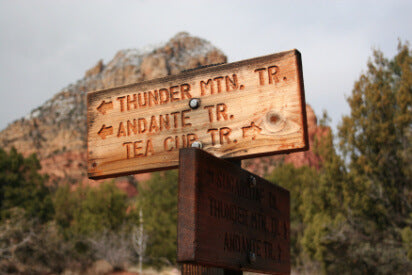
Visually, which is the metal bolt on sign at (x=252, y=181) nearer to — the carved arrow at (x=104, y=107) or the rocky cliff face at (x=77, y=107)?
the carved arrow at (x=104, y=107)

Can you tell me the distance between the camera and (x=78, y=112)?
248 ft

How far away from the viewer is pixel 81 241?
26.5 meters

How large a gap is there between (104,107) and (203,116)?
0.55m

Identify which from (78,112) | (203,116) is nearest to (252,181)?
(203,116)

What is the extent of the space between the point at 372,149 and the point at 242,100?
56.5ft

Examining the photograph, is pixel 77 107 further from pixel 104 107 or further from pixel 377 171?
pixel 104 107

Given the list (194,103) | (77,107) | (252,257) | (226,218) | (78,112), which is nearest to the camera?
(226,218)

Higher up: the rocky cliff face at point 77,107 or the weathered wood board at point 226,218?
the rocky cliff face at point 77,107

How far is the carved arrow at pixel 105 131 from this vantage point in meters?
2.36

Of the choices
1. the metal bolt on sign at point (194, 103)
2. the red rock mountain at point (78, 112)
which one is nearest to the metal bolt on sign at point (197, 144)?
the metal bolt on sign at point (194, 103)

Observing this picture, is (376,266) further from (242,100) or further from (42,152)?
(42,152)

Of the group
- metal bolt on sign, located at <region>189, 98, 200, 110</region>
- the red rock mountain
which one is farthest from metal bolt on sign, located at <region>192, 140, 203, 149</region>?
the red rock mountain

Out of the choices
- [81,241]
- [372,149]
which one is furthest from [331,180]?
[81,241]

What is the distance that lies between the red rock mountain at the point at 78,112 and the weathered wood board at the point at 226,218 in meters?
45.0
